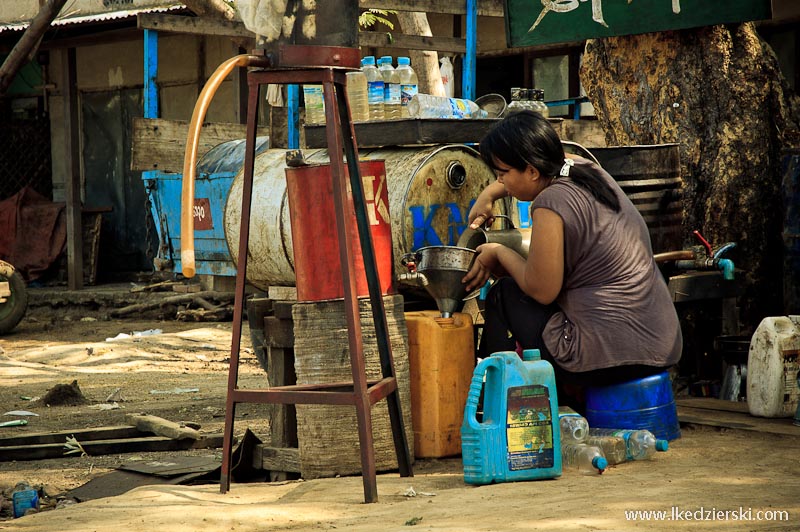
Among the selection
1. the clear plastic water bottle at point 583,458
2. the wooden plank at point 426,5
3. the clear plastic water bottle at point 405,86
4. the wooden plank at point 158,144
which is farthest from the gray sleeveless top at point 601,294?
the wooden plank at point 158,144

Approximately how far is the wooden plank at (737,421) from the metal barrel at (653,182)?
889 mm

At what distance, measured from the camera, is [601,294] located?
386 centimetres

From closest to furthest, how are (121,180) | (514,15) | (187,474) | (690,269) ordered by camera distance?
(187,474) < (690,269) < (514,15) < (121,180)

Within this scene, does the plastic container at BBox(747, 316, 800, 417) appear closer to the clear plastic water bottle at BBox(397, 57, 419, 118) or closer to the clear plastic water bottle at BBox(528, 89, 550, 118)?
the clear plastic water bottle at BBox(528, 89, 550, 118)

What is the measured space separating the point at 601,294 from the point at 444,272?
62cm

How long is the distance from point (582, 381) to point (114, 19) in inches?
378

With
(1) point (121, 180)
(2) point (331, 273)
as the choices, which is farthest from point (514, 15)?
(1) point (121, 180)

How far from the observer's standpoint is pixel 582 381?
3.97 metres

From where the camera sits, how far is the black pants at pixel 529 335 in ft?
12.9

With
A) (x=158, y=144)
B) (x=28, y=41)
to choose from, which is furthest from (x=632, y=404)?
(x=28, y=41)

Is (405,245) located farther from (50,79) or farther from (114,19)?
(50,79)

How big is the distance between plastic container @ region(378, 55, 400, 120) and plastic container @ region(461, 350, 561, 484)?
202 cm

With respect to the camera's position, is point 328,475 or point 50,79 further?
point 50,79

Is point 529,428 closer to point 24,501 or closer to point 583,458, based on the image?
point 583,458
